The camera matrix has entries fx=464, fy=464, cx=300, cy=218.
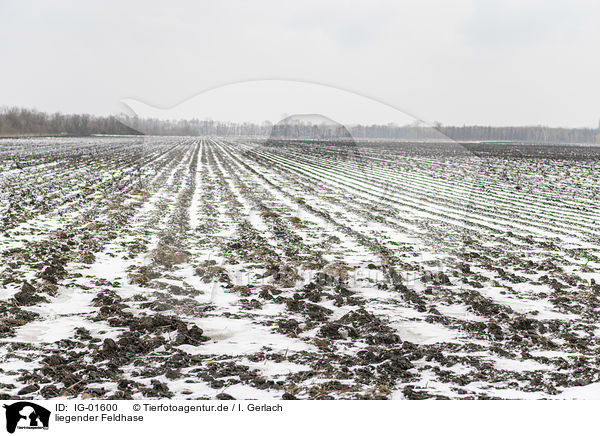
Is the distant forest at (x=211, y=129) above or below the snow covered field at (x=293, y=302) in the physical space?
above

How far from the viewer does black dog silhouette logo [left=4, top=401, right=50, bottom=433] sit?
3469 millimetres

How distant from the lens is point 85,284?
22.0 feet

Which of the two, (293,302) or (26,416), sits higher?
(293,302)

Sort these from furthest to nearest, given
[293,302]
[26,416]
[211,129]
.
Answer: [211,129], [293,302], [26,416]

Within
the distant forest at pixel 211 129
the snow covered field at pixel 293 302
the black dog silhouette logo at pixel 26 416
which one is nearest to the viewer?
the black dog silhouette logo at pixel 26 416

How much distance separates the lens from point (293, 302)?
20.5 ft

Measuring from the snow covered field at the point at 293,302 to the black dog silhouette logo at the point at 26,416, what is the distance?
20 centimetres

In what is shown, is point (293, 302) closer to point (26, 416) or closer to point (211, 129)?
point (26, 416)

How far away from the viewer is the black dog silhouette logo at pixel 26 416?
11.4 feet

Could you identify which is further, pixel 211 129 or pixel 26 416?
pixel 211 129

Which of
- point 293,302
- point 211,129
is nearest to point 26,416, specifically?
point 293,302

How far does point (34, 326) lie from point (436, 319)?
4.72m

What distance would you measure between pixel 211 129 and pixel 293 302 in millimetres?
9780

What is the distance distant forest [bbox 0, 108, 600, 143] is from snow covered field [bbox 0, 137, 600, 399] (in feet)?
7.27
